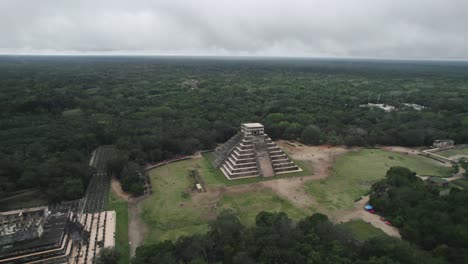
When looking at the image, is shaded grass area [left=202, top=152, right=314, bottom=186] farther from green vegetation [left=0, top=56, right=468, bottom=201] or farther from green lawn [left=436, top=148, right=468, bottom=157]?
green lawn [left=436, top=148, right=468, bottom=157]

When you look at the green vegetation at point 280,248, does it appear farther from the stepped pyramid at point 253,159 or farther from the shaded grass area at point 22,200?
the shaded grass area at point 22,200

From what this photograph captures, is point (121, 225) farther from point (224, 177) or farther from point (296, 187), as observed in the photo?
point (296, 187)

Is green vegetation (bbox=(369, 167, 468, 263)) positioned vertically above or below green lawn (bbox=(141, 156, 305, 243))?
above

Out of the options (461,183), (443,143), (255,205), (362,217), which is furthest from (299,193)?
(443,143)

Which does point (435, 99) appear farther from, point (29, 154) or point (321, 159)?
point (29, 154)

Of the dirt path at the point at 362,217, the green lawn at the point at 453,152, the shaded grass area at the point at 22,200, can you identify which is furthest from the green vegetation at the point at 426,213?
the shaded grass area at the point at 22,200

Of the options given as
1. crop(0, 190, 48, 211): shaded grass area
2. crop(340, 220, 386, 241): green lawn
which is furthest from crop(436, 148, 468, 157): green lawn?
crop(0, 190, 48, 211): shaded grass area

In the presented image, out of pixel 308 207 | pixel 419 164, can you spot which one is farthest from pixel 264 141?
pixel 419 164
